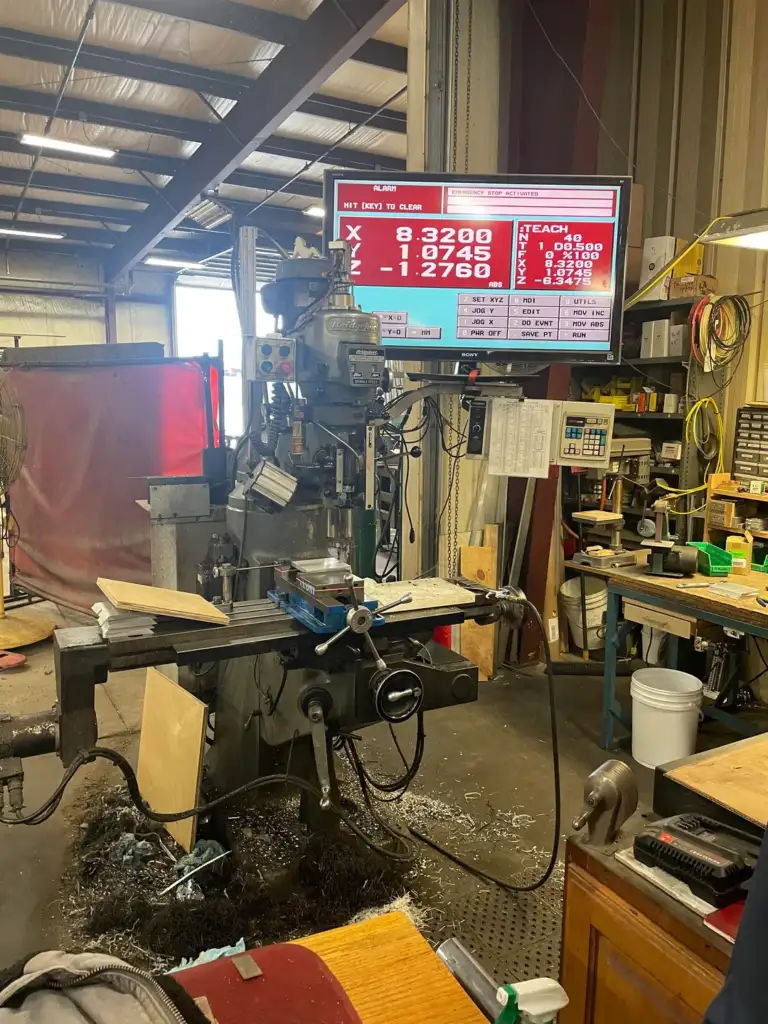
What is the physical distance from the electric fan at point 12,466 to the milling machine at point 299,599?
1.73 meters

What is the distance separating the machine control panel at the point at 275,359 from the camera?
1809 mm

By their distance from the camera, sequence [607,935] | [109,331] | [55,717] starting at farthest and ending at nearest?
[109,331] → [55,717] → [607,935]

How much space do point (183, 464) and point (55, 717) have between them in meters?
2.76

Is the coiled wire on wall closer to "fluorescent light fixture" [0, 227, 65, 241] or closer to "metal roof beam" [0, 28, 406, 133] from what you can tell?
"metal roof beam" [0, 28, 406, 133]

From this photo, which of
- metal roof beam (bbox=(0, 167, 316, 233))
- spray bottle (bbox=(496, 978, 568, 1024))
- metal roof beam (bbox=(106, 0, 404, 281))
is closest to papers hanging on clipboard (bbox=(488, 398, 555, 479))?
metal roof beam (bbox=(106, 0, 404, 281))

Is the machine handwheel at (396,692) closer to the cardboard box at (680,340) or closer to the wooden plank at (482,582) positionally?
the wooden plank at (482,582)

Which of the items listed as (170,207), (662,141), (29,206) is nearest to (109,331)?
(29,206)

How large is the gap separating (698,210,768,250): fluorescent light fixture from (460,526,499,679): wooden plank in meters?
1.60

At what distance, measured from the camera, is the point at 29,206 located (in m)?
6.80

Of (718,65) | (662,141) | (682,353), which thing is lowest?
(682,353)

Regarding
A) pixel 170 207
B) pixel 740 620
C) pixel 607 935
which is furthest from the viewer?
pixel 170 207

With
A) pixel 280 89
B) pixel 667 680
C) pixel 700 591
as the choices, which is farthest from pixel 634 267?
pixel 280 89

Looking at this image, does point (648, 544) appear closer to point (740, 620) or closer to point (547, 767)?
point (740, 620)

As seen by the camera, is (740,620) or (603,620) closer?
(740,620)
